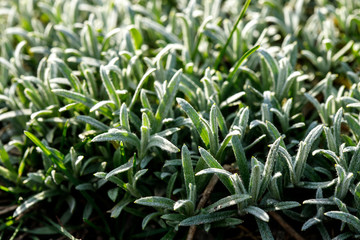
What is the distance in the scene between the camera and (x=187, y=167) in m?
1.73

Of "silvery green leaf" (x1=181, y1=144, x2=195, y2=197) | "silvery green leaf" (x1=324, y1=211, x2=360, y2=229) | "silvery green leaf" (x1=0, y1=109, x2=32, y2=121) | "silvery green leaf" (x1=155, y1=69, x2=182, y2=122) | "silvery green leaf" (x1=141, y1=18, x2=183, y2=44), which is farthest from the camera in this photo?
"silvery green leaf" (x1=141, y1=18, x2=183, y2=44)

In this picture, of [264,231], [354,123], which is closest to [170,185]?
[264,231]

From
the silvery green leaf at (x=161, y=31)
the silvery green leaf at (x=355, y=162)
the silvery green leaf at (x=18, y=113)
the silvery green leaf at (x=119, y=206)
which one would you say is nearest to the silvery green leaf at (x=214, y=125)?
the silvery green leaf at (x=119, y=206)

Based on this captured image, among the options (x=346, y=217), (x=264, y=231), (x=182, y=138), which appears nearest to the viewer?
(x=346, y=217)

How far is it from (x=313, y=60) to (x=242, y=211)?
1112mm

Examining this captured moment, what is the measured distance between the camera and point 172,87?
1936mm

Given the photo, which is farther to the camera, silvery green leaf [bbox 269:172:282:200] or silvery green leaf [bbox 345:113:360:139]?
silvery green leaf [bbox 345:113:360:139]

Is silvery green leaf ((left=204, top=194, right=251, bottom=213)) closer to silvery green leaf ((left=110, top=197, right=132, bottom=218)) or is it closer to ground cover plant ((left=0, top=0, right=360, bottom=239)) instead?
ground cover plant ((left=0, top=0, right=360, bottom=239))

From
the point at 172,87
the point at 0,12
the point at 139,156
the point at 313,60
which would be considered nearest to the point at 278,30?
the point at 313,60

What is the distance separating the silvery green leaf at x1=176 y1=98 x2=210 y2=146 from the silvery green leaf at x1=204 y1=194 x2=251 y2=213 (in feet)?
0.92

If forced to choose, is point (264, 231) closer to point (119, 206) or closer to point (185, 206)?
point (185, 206)

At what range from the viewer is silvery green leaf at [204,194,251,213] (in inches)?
64.7

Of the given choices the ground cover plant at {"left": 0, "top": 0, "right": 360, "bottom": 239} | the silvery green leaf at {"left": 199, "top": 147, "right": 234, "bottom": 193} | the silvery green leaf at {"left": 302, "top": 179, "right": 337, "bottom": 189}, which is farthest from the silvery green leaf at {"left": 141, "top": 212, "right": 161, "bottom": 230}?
the silvery green leaf at {"left": 302, "top": 179, "right": 337, "bottom": 189}

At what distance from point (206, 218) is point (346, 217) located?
1.85 feet
